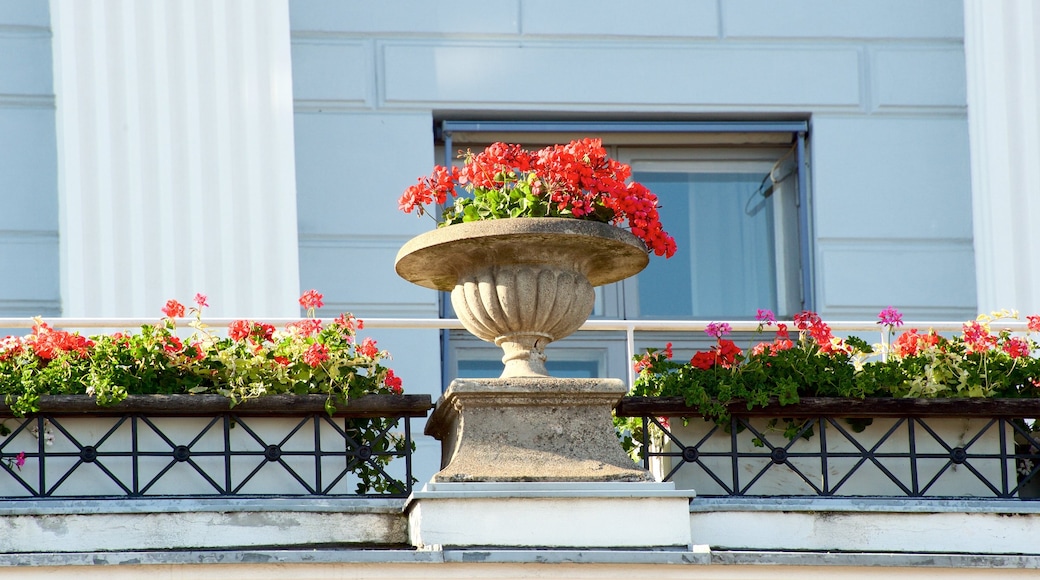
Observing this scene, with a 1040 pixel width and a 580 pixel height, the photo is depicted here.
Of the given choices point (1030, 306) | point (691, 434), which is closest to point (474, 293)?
point (691, 434)

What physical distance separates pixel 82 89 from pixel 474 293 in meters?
3.31

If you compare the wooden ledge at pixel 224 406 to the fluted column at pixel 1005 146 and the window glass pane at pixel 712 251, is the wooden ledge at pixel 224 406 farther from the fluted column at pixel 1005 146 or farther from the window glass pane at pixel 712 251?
the fluted column at pixel 1005 146

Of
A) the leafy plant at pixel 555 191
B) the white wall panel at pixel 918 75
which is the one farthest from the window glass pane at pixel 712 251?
the leafy plant at pixel 555 191

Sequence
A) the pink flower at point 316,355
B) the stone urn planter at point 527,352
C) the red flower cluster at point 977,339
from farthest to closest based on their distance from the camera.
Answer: the red flower cluster at point 977,339
the pink flower at point 316,355
the stone urn planter at point 527,352

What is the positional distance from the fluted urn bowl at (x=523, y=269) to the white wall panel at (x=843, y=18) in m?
3.52

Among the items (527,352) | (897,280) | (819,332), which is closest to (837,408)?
(819,332)

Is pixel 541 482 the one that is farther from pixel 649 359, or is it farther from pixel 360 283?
pixel 360 283

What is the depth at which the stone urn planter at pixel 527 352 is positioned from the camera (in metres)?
5.49

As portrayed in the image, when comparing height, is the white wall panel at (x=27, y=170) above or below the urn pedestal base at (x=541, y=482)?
above

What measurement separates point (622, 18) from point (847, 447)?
11.9ft

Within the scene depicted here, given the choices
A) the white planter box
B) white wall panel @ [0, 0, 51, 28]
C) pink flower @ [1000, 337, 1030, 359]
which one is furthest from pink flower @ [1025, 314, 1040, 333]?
white wall panel @ [0, 0, 51, 28]

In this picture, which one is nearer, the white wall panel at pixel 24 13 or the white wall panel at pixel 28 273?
the white wall panel at pixel 28 273

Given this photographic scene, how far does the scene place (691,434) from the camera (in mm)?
6027

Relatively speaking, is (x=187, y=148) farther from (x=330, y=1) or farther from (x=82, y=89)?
(x=330, y=1)
